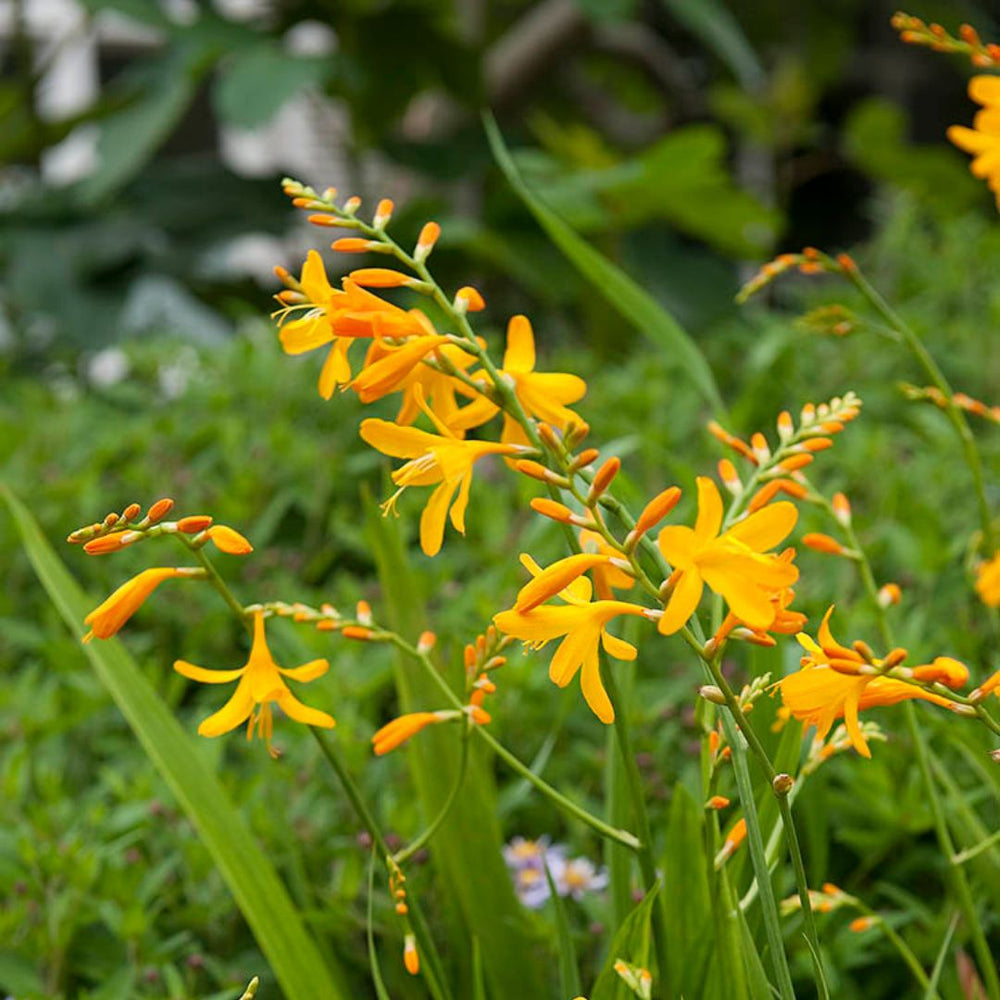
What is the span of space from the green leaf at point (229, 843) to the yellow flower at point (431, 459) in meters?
0.30

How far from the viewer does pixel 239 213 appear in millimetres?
3912

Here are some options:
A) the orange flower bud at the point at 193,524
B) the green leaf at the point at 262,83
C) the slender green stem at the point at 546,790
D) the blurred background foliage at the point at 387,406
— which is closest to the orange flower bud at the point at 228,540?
the orange flower bud at the point at 193,524

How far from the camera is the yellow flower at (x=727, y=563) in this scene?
558 millimetres

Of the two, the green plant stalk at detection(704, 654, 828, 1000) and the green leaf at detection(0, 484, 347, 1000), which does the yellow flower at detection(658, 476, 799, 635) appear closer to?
the green plant stalk at detection(704, 654, 828, 1000)

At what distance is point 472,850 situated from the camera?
3.10ft

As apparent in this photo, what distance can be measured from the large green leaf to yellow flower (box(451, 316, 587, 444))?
25 cm

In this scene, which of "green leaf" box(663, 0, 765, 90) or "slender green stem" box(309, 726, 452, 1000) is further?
"green leaf" box(663, 0, 765, 90)

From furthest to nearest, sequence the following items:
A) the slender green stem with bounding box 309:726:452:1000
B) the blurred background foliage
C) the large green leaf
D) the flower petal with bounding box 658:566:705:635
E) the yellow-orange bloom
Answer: the blurred background foliage < the large green leaf < the slender green stem with bounding box 309:726:452:1000 < the yellow-orange bloom < the flower petal with bounding box 658:566:705:635

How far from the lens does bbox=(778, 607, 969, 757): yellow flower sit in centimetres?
56

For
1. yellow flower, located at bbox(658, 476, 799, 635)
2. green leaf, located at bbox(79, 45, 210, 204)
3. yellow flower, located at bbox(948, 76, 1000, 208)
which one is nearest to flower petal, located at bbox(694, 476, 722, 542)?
yellow flower, located at bbox(658, 476, 799, 635)

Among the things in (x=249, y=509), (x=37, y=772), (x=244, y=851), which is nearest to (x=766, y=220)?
(x=249, y=509)

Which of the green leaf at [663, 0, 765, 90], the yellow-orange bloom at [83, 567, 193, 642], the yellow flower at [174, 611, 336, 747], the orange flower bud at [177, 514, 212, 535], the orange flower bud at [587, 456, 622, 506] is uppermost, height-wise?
the orange flower bud at [587, 456, 622, 506]

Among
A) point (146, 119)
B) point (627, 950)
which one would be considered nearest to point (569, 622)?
point (627, 950)

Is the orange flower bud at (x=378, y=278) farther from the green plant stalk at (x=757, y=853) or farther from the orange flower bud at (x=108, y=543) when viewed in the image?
the green plant stalk at (x=757, y=853)
